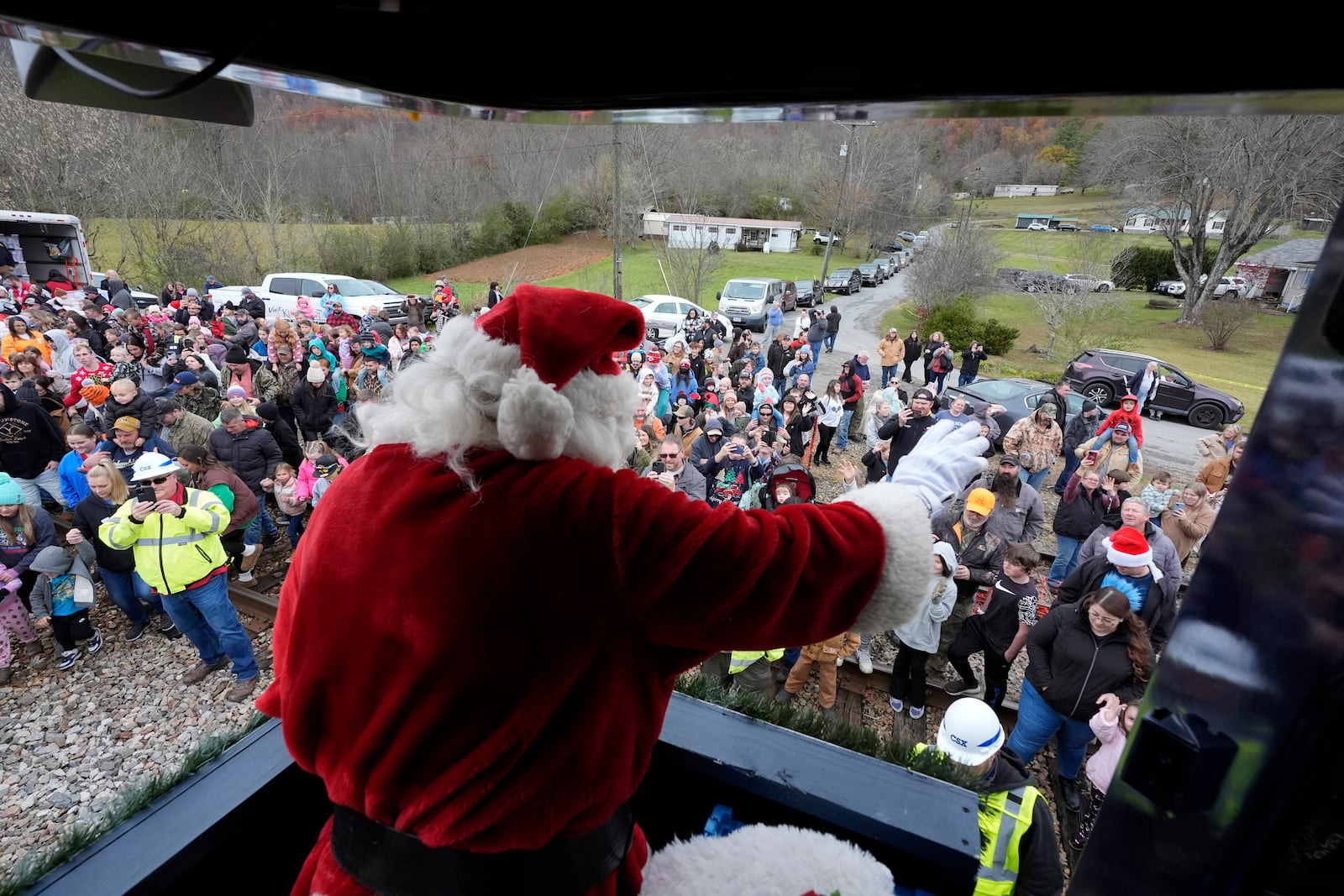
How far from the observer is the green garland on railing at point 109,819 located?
63.2 inches

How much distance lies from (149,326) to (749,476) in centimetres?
1156

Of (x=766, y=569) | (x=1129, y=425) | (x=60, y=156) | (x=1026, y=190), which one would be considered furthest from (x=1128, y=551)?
(x=60, y=156)

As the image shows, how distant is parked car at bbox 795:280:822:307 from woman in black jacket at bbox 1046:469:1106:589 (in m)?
20.2

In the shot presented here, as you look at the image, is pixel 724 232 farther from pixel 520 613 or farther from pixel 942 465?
pixel 520 613

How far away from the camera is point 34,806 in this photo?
390 cm

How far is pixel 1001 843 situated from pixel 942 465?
6.12 feet

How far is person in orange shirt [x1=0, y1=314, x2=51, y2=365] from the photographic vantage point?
338 inches

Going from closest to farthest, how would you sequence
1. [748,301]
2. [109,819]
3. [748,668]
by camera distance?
1. [109,819]
2. [748,668]
3. [748,301]

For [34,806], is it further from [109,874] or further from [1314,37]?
[1314,37]

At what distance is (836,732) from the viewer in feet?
7.28

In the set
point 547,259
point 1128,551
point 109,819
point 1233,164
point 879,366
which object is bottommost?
point 879,366

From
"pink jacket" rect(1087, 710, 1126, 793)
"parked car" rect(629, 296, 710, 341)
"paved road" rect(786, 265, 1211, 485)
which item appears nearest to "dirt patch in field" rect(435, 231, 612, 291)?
"parked car" rect(629, 296, 710, 341)

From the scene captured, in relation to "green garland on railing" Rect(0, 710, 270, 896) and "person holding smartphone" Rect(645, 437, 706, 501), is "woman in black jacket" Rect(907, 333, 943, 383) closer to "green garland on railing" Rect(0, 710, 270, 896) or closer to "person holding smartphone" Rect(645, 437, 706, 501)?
"person holding smartphone" Rect(645, 437, 706, 501)

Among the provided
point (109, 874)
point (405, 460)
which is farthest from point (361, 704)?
point (109, 874)
